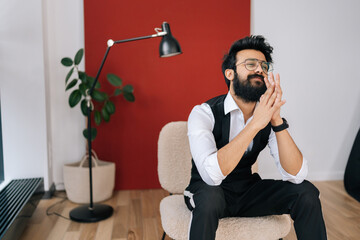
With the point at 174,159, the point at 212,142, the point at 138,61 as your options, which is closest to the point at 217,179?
the point at 212,142

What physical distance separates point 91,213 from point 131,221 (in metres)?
0.33

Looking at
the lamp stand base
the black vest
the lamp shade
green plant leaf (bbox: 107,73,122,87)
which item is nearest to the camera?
the black vest

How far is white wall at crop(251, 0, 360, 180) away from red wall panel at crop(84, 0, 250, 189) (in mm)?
433

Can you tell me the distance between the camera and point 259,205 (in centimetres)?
155

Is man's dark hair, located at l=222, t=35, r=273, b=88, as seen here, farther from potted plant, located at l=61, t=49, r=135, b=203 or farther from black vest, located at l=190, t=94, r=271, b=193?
potted plant, located at l=61, t=49, r=135, b=203

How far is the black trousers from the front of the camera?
53.6 inches

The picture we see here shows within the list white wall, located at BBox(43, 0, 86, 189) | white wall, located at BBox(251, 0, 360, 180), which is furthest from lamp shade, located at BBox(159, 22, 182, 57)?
white wall, located at BBox(251, 0, 360, 180)

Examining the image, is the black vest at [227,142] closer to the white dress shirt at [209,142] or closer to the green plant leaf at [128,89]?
the white dress shirt at [209,142]

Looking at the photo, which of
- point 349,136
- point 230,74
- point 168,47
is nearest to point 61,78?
point 168,47

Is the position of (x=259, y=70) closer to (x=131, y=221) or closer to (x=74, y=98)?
(x=131, y=221)

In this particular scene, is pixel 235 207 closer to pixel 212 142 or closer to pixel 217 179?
pixel 217 179

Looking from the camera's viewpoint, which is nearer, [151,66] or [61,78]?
[61,78]

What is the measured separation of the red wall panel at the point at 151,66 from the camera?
10.2 feet

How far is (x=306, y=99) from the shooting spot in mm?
3512
